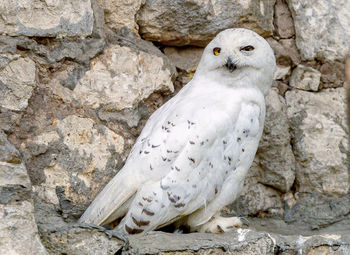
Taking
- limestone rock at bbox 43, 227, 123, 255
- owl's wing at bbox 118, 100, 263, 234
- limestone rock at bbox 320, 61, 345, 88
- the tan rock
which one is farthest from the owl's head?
the tan rock

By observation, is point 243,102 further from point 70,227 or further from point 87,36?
point 70,227

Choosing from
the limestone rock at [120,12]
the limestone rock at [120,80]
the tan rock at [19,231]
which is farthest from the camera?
the limestone rock at [120,12]

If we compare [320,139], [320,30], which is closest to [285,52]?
[320,30]

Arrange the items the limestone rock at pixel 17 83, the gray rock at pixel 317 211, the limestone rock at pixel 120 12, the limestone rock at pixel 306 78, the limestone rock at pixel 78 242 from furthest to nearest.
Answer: the limestone rock at pixel 306 78 < the gray rock at pixel 317 211 < the limestone rock at pixel 120 12 < the limestone rock at pixel 17 83 < the limestone rock at pixel 78 242

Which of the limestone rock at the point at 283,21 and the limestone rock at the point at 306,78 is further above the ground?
the limestone rock at the point at 283,21

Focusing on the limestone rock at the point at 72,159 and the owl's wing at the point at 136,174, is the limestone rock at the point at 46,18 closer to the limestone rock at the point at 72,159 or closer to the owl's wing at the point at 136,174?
the limestone rock at the point at 72,159

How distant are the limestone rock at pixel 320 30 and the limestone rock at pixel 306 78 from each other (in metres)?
0.06

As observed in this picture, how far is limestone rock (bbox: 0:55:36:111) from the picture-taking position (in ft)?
8.63

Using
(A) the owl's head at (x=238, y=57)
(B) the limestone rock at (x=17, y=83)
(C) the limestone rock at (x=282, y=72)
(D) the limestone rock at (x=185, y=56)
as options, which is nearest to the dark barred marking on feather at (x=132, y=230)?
(B) the limestone rock at (x=17, y=83)

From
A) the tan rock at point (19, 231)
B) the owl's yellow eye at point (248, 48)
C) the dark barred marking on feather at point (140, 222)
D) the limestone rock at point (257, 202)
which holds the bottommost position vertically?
the limestone rock at point (257, 202)

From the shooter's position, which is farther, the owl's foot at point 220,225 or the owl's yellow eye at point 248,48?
the owl's yellow eye at point 248,48

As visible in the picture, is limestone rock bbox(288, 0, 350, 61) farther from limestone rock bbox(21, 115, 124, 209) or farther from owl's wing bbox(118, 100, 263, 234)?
limestone rock bbox(21, 115, 124, 209)

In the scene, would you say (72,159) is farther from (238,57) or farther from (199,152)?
(238,57)

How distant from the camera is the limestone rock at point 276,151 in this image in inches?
126
